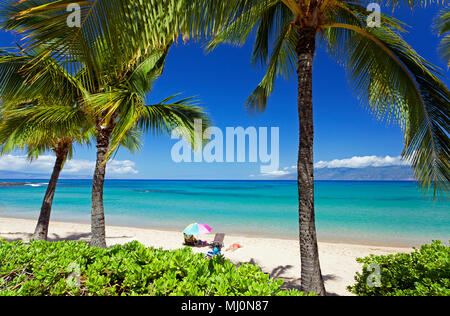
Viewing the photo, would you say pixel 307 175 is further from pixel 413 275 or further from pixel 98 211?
pixel 98 211

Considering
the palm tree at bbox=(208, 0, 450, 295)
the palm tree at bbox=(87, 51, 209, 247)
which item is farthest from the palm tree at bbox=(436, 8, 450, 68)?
the palm tree at bbox=(87, 51, 209, 247)

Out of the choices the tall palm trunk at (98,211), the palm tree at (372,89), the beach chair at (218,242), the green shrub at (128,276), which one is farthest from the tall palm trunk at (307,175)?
the beach chair at (218,242)

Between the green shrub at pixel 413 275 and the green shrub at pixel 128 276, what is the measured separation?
1.81 m

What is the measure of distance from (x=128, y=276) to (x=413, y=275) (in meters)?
3.51

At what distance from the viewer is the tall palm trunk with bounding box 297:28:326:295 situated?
3.12 meters

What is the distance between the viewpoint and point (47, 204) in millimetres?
7762

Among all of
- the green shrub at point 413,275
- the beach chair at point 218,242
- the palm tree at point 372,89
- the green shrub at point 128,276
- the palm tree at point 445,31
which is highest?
the palm tree at point 445,31

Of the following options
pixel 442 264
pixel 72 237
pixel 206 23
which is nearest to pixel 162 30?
pixel 206 23

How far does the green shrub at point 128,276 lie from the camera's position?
187 cm

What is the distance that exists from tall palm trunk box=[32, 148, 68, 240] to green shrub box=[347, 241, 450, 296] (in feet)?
30.3

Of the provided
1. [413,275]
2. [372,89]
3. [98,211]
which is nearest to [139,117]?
[98,211]

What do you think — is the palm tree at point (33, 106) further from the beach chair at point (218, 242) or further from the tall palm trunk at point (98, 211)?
the beach chair at point (218, 242)

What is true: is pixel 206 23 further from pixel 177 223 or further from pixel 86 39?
pixel 177 223
